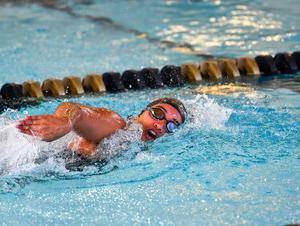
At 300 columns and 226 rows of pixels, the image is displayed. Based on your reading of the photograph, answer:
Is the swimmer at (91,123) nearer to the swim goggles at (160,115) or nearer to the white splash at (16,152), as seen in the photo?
the swim goggles at (160,115)

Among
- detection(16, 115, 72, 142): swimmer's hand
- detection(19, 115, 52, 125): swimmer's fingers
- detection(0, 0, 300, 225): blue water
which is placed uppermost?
detection(19, 115, 52, 125): swimmer's fingers

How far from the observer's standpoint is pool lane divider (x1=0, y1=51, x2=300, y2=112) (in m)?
5.30

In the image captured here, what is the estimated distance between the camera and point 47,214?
311 centimetres

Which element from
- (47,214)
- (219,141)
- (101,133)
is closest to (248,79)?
(219,141)

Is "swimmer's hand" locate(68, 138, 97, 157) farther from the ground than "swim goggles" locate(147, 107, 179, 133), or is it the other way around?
"swim goggles" locate(147, 107, 179, 133)

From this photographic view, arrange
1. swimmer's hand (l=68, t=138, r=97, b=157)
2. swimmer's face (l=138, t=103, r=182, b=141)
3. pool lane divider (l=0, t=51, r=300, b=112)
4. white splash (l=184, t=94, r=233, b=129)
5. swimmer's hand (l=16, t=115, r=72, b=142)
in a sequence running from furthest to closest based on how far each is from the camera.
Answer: pool lane divider (l=0, t=51, r=300, b=112)
white splash (l=184, t=94, r=233, b=129)
swimmer's face (l=138, t=103, r=182, b=141)
swimmer's hand (l=68, t=138, r=97, b=157)
swimmer's hand (l=16, t=115, r=72, b=142)

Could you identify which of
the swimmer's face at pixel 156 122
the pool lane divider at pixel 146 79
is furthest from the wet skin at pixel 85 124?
the pool lane divider at pixel 146 79

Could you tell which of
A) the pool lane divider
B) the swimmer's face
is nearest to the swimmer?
the swimmer's face

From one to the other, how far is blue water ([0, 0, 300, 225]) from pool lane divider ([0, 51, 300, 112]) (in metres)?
0.14

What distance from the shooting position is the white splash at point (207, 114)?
14.2ft

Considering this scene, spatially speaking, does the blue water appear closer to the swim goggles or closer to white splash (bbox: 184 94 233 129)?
white splash (bbox: 184 94 233 129)

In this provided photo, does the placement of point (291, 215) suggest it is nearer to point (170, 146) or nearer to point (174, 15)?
point (170, 146)

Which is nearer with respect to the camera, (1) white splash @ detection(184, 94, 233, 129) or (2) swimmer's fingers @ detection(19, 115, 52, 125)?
(2) swimmer's fingers @ detection(19, 115, 52, 125)

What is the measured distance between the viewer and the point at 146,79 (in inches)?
219
